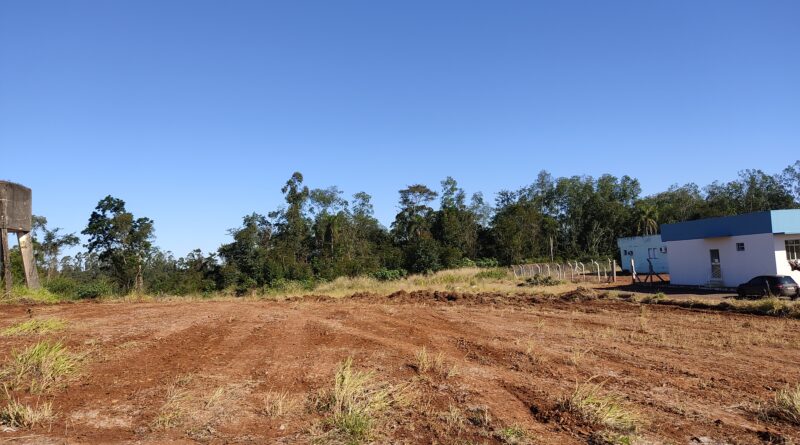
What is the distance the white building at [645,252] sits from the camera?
143ft

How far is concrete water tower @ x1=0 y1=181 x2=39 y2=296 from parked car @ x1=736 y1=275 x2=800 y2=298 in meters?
29.5

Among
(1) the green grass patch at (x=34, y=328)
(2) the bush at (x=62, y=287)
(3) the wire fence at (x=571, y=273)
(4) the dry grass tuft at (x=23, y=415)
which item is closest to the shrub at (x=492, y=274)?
(3) the wire fence at (x=571, y=273)

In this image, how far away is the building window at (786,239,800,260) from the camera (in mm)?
26844

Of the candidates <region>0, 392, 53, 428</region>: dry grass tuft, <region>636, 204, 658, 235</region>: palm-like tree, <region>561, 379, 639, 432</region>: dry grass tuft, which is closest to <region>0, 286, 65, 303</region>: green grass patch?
<region>0, 392, 53, 428</region>: dry grass tuft

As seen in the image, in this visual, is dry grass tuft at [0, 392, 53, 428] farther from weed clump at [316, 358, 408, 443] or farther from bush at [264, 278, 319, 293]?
bush at [264, 278, 319, 293]

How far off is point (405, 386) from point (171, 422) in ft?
9.14

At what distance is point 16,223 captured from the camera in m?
17.2

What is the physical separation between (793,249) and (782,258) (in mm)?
1043

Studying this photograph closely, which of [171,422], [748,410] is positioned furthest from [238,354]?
[748,410]

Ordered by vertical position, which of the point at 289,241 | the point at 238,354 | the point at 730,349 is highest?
the point at 289,241

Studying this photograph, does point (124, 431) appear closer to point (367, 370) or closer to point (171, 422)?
point (171, 422)

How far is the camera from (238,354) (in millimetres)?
8453

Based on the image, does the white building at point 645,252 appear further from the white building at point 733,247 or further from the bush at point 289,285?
the bush at point 289,285

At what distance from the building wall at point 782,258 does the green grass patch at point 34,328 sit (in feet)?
104
